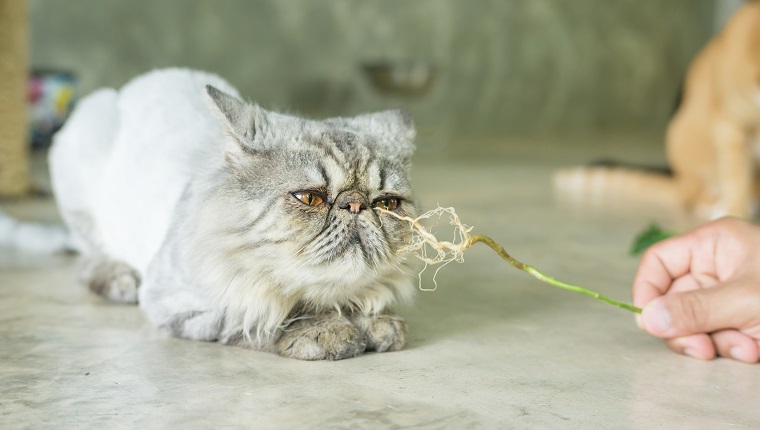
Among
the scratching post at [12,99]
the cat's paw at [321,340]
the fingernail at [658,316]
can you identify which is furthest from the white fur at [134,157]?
the scratching post at [12,99]

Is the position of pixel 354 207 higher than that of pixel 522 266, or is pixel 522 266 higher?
pixel 354 207

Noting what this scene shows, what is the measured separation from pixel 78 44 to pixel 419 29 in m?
3.31

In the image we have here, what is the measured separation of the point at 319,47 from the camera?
24.7 feet

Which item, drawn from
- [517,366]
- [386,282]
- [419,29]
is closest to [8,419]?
[386,282]

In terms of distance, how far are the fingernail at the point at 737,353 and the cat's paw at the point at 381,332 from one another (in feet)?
2.39

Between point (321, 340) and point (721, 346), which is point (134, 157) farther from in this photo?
point (721, 346)

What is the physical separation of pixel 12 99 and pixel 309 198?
2.92m

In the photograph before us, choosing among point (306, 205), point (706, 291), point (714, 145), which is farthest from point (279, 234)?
point (714, 145)

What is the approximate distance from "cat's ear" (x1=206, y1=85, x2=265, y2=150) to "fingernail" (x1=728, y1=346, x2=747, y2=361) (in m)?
1.14

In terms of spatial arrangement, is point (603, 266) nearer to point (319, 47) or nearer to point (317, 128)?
point (317, 128)

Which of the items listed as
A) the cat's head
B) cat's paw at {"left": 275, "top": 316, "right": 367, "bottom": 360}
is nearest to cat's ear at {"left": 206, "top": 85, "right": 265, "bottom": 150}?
the cat's head

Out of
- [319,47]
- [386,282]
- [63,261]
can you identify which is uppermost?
[319,47]

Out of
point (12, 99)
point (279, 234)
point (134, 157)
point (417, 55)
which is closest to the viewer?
point (279, 234)

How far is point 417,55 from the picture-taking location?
326 inches
